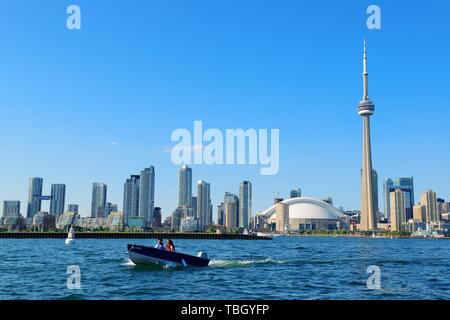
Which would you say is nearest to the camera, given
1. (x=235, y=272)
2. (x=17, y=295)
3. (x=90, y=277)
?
(x=17, y=295)

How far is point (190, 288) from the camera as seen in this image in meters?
32.0

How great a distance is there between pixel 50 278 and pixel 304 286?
20.8 metres

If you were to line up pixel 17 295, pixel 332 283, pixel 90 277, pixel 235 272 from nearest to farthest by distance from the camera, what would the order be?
pixel 17 295 → pixel 332 283 → pixel 90 277 → pixel 235 272

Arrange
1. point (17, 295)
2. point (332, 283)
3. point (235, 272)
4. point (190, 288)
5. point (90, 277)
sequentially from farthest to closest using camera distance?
point (235, 272), point (90, 277), point (332, 283), point (190, 288), point (17, 295)

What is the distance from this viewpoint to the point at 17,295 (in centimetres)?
2798
